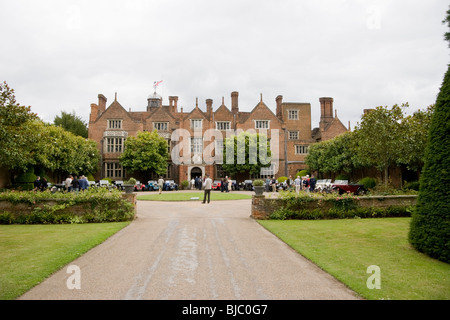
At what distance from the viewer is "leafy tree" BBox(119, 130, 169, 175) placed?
40750 mm

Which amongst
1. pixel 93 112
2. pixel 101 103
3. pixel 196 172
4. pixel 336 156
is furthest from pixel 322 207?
pixel 101 103

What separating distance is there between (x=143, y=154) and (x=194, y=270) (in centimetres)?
3556

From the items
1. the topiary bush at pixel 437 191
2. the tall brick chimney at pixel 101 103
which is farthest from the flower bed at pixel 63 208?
the tall brick chimney at pixel 101 103

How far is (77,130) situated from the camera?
57.6 metres

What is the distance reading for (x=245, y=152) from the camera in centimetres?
4097

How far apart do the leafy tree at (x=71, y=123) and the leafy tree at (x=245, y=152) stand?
31.8 metres

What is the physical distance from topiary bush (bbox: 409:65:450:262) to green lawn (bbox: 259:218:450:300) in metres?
0.38

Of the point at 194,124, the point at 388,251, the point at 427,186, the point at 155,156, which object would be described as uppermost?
the point at 194,124

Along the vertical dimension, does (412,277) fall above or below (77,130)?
below

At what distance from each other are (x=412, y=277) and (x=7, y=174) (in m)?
32.8

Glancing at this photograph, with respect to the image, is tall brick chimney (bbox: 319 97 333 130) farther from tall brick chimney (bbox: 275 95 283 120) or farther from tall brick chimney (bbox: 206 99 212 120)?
tall brick chimney (bbox: 206 99 212 120)

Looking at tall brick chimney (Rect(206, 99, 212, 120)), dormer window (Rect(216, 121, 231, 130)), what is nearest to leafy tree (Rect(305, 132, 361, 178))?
dormer window (Rect(216, 121, 231, 130))

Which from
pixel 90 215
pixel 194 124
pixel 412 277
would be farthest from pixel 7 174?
pixel 412 277
